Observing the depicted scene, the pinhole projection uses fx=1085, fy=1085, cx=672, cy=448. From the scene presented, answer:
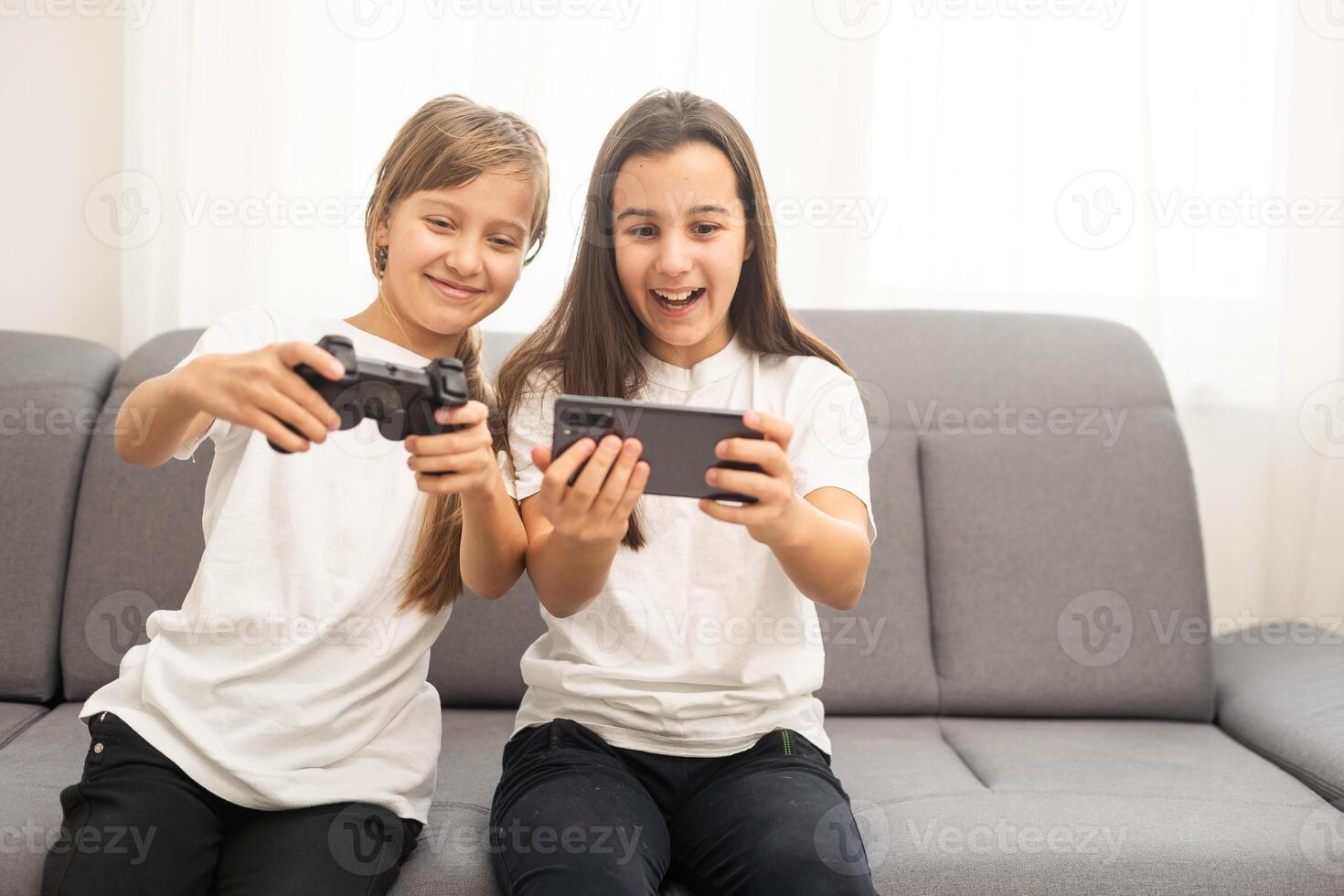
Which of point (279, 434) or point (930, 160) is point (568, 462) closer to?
point (279, 434)

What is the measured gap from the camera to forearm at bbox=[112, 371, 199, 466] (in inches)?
42.5

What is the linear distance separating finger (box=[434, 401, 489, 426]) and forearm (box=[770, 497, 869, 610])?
1.07ft

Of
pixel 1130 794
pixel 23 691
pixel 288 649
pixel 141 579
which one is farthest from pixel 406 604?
pixel 1130 794

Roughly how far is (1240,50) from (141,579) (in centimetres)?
222

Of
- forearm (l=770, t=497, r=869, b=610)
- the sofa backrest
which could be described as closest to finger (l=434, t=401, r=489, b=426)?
forearm (l=770, t=497, r=869, b=610)

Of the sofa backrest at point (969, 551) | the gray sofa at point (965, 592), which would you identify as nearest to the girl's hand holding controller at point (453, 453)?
the gray sofa at point (965, 592)

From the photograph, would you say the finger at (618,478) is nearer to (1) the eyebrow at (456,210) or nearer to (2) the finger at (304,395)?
(2) the finger at (304,395)

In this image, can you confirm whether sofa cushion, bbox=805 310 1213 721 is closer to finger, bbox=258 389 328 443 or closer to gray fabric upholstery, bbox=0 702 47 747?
finger, bbox=258 389 328 443

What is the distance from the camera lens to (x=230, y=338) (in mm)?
1251

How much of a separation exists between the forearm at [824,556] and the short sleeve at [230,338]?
635 mm

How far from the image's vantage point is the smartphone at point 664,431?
0.98m

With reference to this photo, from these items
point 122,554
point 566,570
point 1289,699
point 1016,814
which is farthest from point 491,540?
point 1289,699

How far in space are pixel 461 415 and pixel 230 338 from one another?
42 cm

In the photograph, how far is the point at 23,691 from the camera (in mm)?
1627
